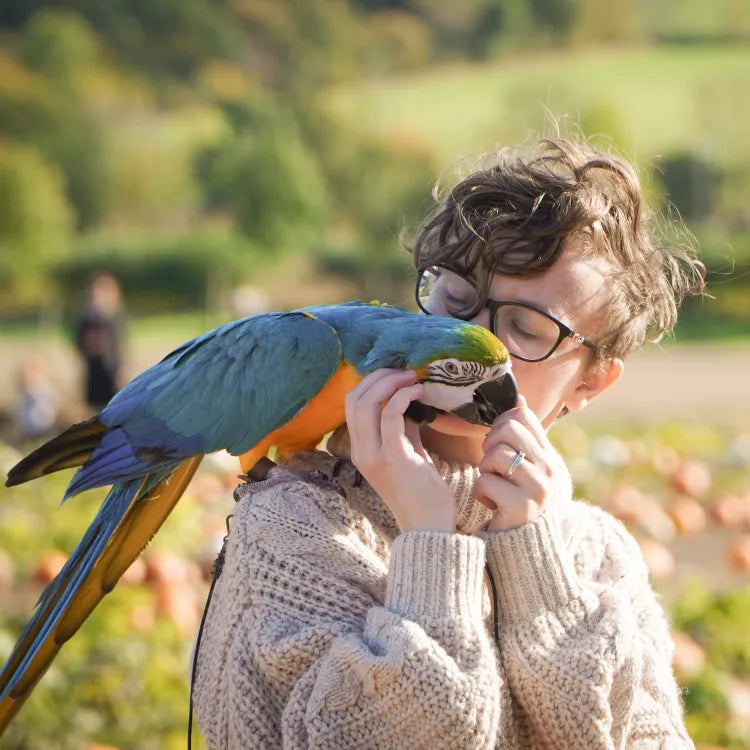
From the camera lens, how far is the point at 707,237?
15984 millimetres

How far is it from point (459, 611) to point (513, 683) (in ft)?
0.42

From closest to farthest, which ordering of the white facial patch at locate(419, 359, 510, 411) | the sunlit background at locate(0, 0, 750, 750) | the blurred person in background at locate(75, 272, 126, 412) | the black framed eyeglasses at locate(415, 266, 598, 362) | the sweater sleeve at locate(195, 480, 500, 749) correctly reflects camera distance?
the sweater sleeve at locate(195, 480, 500, 749) < the white facial patch at locate(419, 359, 510, 411) < the black framed eyeglasses at locate(415, 266, 598, 362) < the blurred person in background at locate(75, 272, 126, 412) < the sunlit background at locate(0, 0, 750, 750)

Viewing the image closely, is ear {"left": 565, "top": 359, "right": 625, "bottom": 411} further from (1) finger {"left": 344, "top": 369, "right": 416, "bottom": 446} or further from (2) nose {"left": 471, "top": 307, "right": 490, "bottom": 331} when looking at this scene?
(1) finger {"left": 344, "top": 369, "right": 416, "bottom": 446}

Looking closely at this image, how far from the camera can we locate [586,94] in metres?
16.4

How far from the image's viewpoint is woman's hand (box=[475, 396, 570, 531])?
143cm

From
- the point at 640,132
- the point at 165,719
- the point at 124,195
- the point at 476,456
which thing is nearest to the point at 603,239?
the point at 476,456

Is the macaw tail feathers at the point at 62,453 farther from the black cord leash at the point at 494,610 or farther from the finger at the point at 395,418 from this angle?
the black cord leash at the point at 494,610

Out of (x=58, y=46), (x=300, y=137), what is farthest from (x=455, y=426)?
(x=58, y=46)

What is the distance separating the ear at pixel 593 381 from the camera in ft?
5.81

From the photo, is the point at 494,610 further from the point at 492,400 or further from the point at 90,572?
the point at 90,572

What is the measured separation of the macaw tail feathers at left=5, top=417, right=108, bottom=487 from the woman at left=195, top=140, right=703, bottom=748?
15.9 inches

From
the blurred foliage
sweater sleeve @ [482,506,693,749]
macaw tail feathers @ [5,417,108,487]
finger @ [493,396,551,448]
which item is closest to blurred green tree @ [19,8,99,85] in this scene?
the blurred foliage

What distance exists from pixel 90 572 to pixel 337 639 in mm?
570

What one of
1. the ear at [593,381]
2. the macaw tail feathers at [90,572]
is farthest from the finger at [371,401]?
the macaw tail feathers at [90,572]
